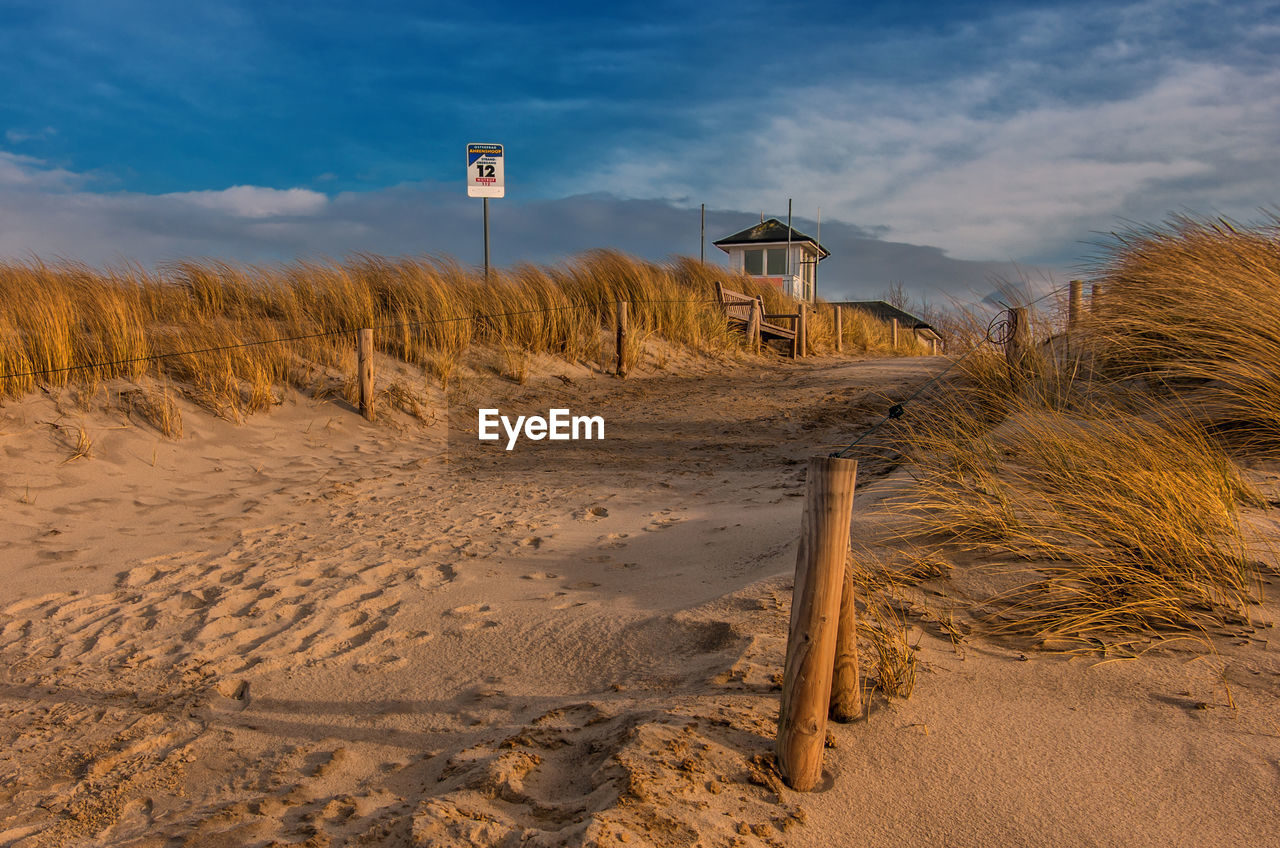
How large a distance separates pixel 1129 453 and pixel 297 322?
342 inches

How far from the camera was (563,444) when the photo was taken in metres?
8.53

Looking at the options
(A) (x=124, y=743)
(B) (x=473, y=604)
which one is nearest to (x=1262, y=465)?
(B) (x=473, y=604)

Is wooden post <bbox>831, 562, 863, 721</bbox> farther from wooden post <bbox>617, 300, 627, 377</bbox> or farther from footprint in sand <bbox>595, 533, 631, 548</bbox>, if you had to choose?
wooden post <bbox>617, 300, 627, 377</bbox>

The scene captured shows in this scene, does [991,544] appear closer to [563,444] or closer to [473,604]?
[473,604]

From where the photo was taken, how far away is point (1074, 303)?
6.48 meters

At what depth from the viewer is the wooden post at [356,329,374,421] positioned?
27.6 feet

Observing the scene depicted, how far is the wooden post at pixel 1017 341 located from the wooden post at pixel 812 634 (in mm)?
4720

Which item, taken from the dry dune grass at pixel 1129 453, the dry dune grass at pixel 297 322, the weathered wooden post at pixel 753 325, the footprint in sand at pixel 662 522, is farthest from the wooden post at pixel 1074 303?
the weathered wooden post at pixel 753 325

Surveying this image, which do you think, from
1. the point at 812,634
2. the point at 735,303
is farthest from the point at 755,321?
the point at 812,634

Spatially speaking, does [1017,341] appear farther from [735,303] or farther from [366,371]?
[735,303]

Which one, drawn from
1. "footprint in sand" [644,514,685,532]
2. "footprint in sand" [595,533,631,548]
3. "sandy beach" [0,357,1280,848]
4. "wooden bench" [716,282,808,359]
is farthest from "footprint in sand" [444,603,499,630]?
"wooden bench" [716,282,808,359]

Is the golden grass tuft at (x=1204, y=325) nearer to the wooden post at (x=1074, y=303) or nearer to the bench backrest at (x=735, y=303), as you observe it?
the wooden post at (x=1074, y=303)

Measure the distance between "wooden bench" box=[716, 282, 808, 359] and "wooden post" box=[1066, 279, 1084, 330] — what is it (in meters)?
8.74

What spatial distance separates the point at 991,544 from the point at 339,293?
869 cm
